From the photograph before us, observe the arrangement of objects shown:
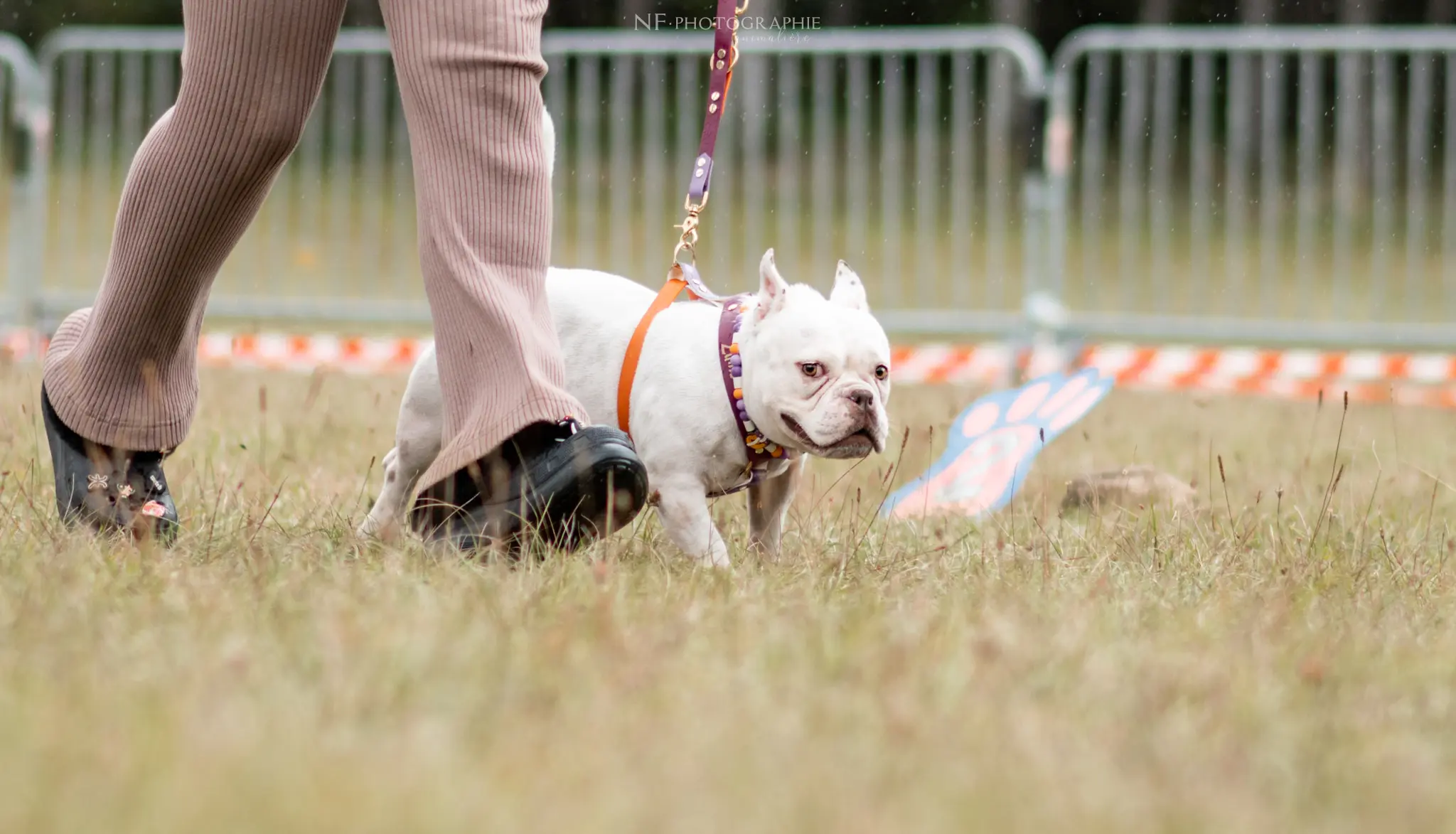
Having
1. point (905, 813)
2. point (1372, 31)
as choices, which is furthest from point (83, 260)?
point (905, 813)

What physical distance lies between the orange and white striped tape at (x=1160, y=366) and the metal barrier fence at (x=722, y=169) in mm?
595

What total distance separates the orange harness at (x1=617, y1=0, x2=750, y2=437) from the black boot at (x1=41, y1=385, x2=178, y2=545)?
0.77 metres

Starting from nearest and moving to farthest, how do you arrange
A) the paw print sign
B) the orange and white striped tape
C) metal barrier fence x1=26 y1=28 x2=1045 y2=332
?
the paw print sign, the orange and white striped tape, metal barrier fence x1=26 y1=28 x2=1045 y2=332

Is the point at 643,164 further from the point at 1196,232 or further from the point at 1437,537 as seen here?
the point at 1437,537

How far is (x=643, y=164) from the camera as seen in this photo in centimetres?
876

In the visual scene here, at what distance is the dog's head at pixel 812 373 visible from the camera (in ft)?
9.05

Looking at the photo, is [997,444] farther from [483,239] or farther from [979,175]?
[979,175]

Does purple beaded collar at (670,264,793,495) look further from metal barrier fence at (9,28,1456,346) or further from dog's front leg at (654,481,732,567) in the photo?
metal barrier fence at (9,28,1456,346)

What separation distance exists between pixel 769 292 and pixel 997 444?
1.24 meters

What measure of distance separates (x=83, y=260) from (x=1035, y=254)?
566 centimetres

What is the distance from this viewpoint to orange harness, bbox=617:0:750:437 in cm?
297

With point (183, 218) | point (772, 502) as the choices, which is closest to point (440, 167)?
point (183, 218)

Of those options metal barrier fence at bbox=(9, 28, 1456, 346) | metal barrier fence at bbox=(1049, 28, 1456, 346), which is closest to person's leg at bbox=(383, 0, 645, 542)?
metal barrier fence at bbox=(9, 28, 1456, 346)

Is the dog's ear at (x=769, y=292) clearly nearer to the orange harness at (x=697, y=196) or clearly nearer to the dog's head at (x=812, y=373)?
the dog's head at (x=812, y=373)
